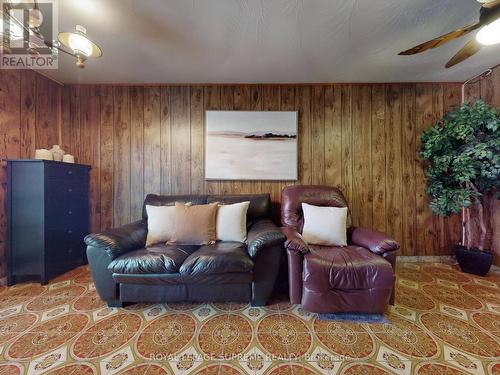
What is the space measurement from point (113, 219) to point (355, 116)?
3.48 meters

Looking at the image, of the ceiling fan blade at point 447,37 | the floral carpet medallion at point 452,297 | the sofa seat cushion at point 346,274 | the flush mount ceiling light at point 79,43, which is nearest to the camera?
the ceiling fan blade at point 447,37

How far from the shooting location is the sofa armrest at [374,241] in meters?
1.51

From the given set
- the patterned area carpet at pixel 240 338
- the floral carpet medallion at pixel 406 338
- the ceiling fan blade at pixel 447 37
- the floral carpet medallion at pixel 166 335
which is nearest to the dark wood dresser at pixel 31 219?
the patterned area carpet at pixel 240 338

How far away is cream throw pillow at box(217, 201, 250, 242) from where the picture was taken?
6.26 feet

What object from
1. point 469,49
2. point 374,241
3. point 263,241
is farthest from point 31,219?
point 469,49

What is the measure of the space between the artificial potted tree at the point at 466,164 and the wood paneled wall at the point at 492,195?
0.07 metres

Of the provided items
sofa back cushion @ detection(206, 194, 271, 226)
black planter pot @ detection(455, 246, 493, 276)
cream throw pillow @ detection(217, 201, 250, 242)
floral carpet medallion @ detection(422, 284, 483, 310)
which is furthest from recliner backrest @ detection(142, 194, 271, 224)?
black planter pot @ detection(455, 246, 493, 276)

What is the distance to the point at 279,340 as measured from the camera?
1.28 m

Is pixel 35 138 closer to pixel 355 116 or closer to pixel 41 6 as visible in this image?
pixel 41 6

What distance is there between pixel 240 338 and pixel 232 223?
3.04 feet

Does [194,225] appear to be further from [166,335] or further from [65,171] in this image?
[65,171]

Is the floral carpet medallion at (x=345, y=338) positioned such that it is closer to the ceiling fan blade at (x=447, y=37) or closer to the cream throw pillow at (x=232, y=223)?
the cream throw pillow at (x=232, y=223)

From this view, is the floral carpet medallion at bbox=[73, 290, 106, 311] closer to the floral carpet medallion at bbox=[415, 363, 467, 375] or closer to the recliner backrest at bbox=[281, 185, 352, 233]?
the recliner backrest at bbox=[281, 185, 352, 233]

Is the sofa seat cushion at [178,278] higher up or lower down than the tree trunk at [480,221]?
lower down
